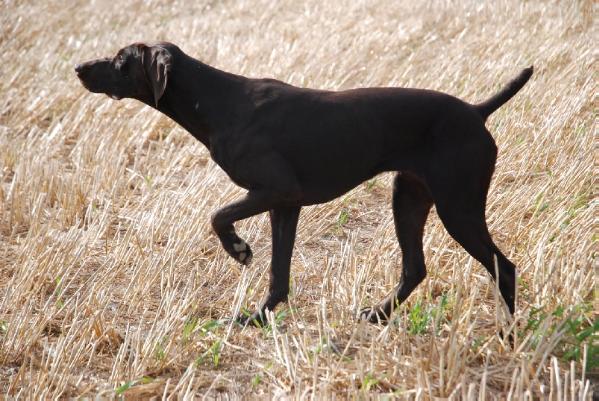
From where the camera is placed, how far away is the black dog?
4133 millimetres

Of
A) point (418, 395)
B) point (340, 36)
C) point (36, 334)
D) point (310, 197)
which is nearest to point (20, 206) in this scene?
point (36, 334)

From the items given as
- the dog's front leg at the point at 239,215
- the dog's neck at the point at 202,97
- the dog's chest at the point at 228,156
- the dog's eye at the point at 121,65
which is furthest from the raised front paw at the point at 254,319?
the dog's eye at the point at 121,65

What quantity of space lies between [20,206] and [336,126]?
9.65ft

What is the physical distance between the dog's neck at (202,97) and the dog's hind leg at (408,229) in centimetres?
98

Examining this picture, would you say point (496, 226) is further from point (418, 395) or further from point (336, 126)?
point (418, 395)

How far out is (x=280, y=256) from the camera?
4465mm

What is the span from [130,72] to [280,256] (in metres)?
1.21

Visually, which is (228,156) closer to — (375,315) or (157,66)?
(157,66)

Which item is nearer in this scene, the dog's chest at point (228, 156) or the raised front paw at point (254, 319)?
the dog's chest at point (228, 156)

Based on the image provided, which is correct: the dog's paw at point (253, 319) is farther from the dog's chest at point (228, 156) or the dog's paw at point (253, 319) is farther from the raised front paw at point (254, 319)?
the dog's chest at point (228, 156)

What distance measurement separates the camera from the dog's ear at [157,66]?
4.20 m

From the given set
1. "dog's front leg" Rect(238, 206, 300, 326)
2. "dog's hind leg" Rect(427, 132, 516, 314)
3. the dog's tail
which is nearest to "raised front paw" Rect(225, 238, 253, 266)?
"dog's front leg" Rect(238, 206, 300, 326)

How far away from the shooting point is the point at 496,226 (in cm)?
552

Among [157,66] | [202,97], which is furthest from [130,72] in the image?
[202,97]
